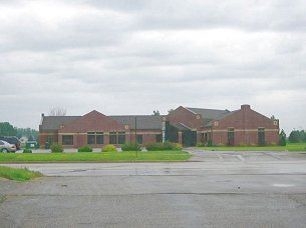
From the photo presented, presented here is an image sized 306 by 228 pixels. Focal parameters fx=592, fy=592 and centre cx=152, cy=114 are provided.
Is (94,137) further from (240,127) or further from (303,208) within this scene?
(303,208)

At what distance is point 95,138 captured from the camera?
89500mm

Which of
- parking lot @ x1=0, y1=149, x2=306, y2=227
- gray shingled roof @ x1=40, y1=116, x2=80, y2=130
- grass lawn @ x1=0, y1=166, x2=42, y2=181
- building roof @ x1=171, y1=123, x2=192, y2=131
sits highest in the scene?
gray shingled roof @ x1=40, y1=116, x2=80, y2=130

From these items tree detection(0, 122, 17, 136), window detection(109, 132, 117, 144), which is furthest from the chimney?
tree detection(0, 122, 17, 136)

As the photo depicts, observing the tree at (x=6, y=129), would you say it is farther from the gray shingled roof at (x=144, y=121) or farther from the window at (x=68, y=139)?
the window at (x=68, y=139)

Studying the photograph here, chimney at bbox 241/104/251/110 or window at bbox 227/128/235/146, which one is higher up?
chimney at bbox 241/104/251/110

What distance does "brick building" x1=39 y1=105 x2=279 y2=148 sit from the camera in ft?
283

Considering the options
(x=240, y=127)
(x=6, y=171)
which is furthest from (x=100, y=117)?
(x=6, y=171)

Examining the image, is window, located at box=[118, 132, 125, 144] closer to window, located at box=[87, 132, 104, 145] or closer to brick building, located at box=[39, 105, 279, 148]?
brick building, located at box=[39, 105, 279, 148]

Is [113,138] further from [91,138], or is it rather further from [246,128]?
[246,128]

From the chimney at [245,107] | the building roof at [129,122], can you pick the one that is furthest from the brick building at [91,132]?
the chimney at [245,107]

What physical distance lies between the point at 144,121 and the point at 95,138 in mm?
9906

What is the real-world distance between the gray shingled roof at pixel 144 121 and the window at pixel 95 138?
520 centimetres

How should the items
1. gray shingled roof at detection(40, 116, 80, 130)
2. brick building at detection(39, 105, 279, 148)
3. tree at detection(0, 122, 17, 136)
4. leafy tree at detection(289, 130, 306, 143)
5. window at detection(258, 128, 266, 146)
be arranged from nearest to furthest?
1. brick building at detection(39, 105, 279, 148)
2. window at detection(258, 128, 266, 146)
3. gray shingled roof at detection(40, 116, 80, 130)
4. leafy tree at detection(289, 130, 306, 143)
5. tree at detection(0, 122, 17, 136)

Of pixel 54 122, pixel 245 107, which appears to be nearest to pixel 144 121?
pixel 54 122
